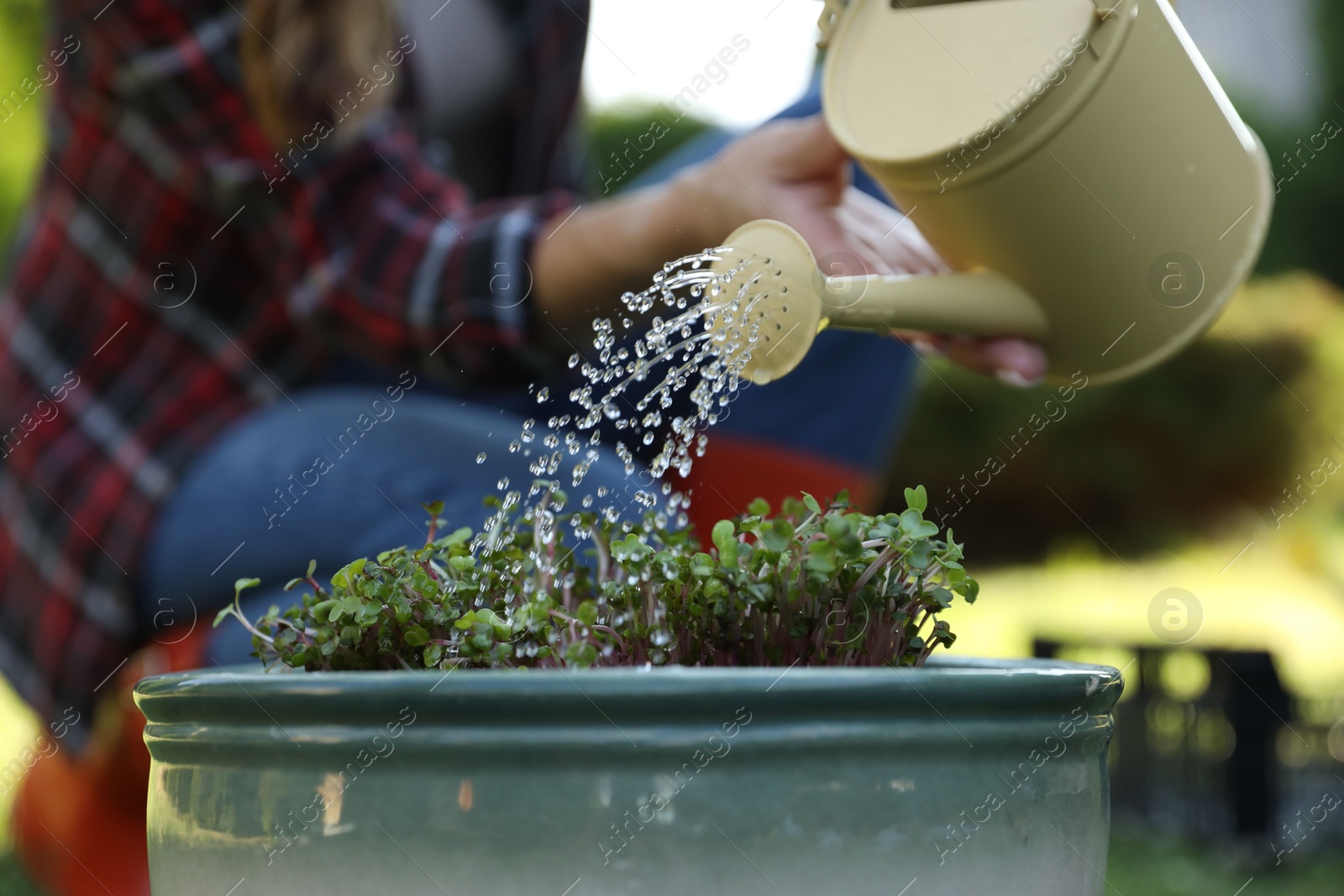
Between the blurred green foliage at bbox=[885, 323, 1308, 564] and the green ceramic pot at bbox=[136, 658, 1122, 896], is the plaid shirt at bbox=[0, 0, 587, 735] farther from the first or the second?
the blurred green foliage at bbox=[885, 323, 1308, 564]

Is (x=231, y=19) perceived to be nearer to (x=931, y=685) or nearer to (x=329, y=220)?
(x=329, y=220)

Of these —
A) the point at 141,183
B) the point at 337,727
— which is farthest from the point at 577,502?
the point at 337,727

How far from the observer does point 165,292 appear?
65.3 inches

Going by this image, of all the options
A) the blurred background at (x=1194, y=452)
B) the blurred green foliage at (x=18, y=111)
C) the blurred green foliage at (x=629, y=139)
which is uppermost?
the blurred green foliage at (x=18, y=111)

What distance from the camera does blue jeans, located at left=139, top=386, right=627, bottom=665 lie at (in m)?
1.41

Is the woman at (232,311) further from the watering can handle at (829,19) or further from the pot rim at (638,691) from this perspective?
the pot rim at (638,691)

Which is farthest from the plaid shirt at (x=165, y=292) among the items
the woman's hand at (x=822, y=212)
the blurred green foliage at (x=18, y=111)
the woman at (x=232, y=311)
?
the blurred green foliage at (x=18, y=111)

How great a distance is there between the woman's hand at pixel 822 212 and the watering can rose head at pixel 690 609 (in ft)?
1.05

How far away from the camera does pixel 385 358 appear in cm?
155

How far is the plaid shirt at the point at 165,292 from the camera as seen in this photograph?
1492mm

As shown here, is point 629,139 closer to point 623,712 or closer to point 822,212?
point 822,212

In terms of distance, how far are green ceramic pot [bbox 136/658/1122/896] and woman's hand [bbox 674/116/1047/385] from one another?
499mm

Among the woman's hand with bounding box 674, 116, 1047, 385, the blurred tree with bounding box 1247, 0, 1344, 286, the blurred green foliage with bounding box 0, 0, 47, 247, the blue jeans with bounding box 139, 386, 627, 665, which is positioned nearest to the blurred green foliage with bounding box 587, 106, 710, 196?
the blurred green foliage with bounding box 0, 0, 47, 247

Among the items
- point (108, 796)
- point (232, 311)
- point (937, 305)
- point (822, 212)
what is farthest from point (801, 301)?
point (108, 796)
